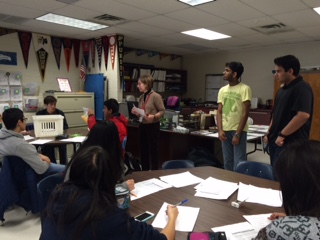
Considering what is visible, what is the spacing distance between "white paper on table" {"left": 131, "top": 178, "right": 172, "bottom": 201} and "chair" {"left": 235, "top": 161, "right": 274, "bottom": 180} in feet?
2.62

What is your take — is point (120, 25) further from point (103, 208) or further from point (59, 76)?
point (103, 208)

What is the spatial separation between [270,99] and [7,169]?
6093 mm

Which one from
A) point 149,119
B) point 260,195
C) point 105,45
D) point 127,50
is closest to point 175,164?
point 260,195

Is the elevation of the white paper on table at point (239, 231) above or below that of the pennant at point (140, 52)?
below

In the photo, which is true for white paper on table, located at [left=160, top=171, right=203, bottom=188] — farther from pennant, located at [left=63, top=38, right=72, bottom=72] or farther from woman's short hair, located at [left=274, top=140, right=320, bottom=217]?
pennant, located at [left=63, top=38, right=72, bottom=72]

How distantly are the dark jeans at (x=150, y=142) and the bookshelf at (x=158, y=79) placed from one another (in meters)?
3.03

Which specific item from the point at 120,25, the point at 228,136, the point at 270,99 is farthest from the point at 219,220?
the point at 270,99

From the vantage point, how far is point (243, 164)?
228 centimetres

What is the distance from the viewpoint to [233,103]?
2.86 meters

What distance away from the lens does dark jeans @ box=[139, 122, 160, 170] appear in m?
3.54

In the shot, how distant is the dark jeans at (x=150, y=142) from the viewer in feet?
11.6

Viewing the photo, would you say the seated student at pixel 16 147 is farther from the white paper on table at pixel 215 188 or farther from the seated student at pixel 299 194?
the seated student at pixel 299 194

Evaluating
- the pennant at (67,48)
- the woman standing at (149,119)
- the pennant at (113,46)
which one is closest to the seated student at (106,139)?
the woman standing at (149,119)

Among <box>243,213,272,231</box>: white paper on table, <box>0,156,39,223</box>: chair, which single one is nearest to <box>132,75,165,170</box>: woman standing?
<box>0,156,39,223</box>: chair
